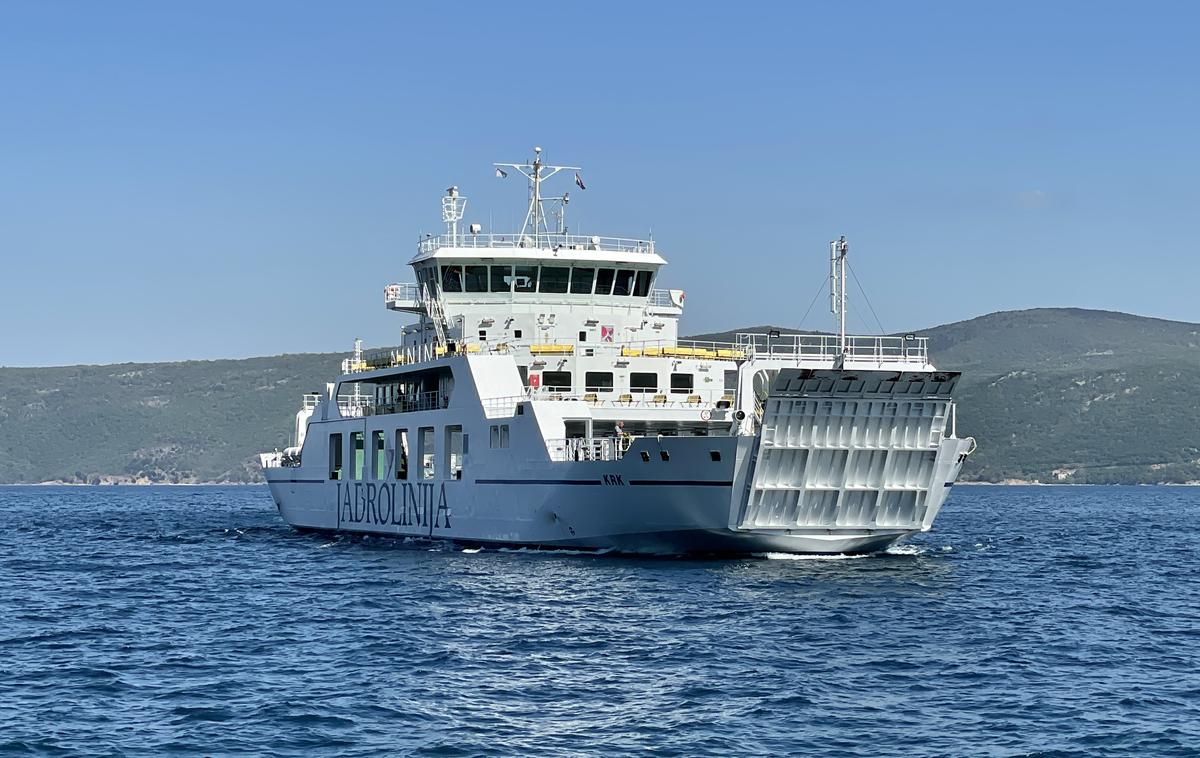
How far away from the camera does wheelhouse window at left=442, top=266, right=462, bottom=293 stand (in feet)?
167

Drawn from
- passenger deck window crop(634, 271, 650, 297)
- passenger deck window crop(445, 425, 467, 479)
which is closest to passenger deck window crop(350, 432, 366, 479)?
passenger deck window crop(445, 425, 467, 479)

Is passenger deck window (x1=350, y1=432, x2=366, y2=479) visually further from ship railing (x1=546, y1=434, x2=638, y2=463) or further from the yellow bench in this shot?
ship railing (x1=546, y1=434, x2=638, y2=463)

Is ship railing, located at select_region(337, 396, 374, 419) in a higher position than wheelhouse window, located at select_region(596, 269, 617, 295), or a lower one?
lower

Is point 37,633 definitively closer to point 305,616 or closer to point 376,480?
point 305,616

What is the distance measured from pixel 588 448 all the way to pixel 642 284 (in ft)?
37.8

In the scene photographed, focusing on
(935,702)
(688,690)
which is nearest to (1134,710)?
(935,702)

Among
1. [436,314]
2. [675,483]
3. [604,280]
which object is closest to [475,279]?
[436,314]

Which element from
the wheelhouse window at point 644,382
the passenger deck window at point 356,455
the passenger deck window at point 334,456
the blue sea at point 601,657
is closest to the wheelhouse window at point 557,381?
the wheelhouse window at point 644,382

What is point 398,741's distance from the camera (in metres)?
20.6

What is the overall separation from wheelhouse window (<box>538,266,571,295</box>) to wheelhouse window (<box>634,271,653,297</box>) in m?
2.71

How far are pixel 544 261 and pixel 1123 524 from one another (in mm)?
44803

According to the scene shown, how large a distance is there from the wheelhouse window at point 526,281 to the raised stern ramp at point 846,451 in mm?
14638

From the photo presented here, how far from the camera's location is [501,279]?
50750 mm

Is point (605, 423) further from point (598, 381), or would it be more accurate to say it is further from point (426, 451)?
point (426, 451)
